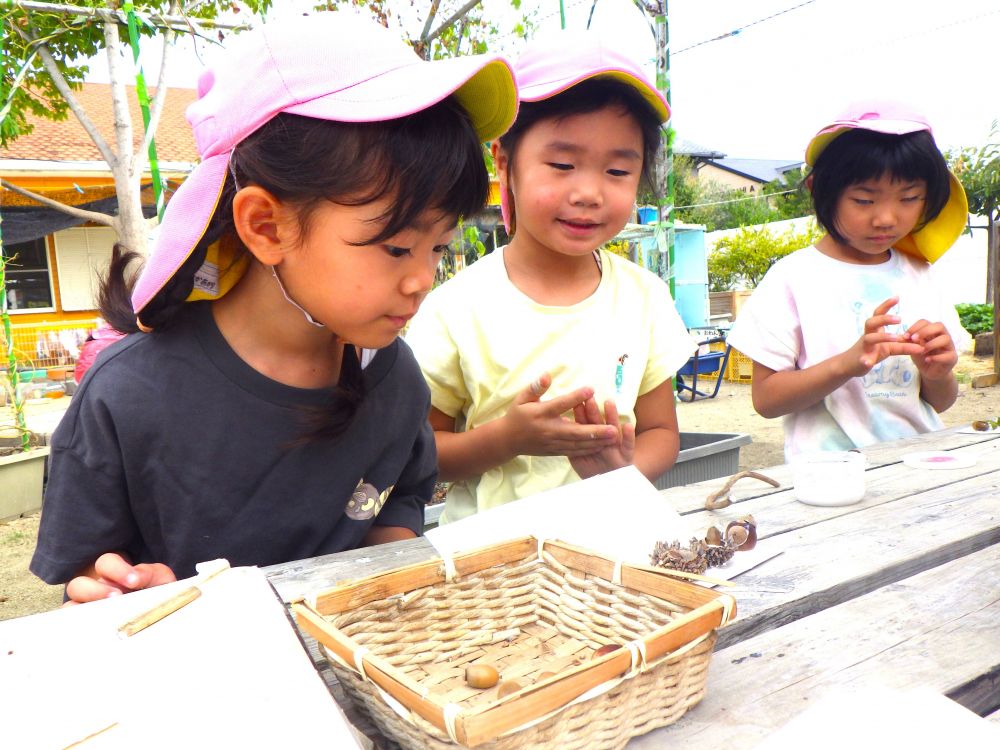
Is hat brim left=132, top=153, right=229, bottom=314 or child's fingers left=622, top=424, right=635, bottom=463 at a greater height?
hat brim left=132, top=153, right=229, bottom=314

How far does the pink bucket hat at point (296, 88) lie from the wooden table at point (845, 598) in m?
0.58

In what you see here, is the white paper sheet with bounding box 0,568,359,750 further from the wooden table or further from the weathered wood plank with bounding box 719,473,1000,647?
the weathered wood plank with bounding box 719,473,1000,647

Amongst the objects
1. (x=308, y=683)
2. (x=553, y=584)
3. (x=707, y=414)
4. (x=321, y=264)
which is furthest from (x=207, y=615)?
(x=707, y=414)

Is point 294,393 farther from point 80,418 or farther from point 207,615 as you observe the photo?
point 207,615

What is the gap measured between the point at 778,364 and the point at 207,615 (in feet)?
6.56

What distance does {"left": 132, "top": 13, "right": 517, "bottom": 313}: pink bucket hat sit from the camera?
1.12 m

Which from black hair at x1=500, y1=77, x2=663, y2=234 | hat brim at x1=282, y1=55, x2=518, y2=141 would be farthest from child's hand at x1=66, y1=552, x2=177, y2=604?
black hair at x1=500, y1=77, x2=663, y2=234

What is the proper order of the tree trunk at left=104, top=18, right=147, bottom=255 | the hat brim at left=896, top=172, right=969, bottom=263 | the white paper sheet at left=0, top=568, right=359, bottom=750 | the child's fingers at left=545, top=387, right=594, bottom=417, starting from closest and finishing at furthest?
the white paper sheet at left=0, top=568, right=359, bottom=750 → the child's fingers at left=545, top=387, right=594, bottom=417 → the hat brim at left=896, top=172, right=969, bottom=263 → the tree trunk at left=104, top=18, right=147, bottom=255

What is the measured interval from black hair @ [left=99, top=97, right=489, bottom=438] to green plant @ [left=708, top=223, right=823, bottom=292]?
1441 cm

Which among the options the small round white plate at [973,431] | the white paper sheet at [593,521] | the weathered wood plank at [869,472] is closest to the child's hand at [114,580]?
the white paper sheet at [593,521]

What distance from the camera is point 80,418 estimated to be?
1.26 meters

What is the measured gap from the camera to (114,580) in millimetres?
1088

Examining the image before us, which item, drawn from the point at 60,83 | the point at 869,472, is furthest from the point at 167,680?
the point at 60,83

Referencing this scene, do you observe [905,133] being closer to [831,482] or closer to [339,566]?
[831,482]
